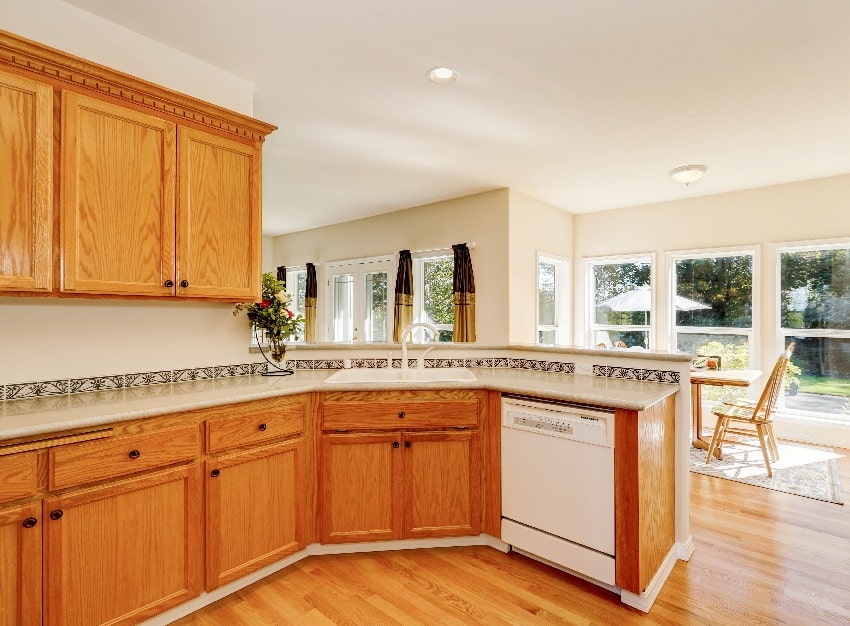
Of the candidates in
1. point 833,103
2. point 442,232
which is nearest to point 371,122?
point 442,232


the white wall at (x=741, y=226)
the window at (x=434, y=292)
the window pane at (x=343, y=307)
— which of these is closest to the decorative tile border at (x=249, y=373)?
the window at (x=434, y=292)

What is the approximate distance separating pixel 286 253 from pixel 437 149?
173 inches

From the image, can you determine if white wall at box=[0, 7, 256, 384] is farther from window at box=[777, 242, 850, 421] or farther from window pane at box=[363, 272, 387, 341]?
window at box=[777, 242, 850, 421]

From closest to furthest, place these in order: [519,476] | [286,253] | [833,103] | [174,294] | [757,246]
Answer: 1. [174,294]
2. [519,476]
3. [833,103]
4. [757,246]
5. [286,253]

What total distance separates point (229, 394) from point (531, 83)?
2312 millimetres

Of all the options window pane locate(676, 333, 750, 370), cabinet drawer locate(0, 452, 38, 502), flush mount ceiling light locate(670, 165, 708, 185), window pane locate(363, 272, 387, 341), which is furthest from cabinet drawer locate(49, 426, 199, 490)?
window pane locate(676, 333, 750, 370)

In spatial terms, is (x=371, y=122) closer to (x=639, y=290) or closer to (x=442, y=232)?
(x=442, y=232)

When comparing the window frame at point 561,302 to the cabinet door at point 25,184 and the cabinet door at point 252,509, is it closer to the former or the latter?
the cabinet door at point 252,509

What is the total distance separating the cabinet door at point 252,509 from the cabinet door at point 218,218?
813 millimetres

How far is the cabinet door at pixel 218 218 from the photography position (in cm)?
219

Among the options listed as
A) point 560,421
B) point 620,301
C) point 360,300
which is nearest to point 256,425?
point 560,421

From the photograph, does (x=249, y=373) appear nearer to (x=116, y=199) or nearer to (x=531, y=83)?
(x=116, y=199)

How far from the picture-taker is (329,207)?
225 inches

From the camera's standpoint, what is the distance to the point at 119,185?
2.00 meters
